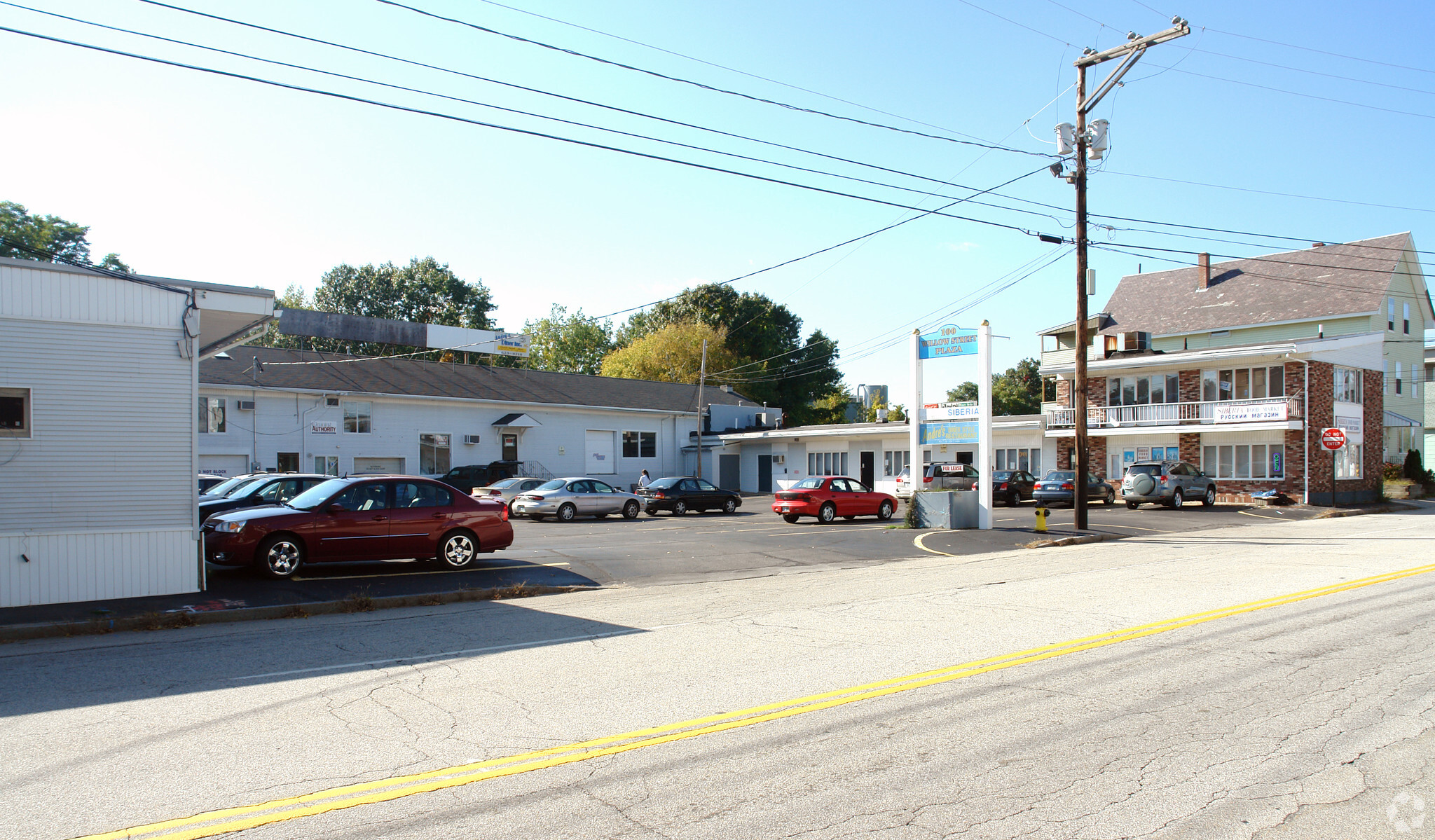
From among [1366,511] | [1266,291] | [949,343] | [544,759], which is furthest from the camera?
[1266,291]

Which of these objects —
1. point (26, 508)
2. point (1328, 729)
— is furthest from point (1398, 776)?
point (26, 508)

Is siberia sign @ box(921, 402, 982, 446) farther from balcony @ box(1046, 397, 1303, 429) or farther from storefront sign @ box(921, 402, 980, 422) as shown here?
balcony @ box(1046, 397, 1303, 429)

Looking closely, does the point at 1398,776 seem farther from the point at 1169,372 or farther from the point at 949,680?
the point at 1169,372

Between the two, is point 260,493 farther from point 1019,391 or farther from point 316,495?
point 1019,391

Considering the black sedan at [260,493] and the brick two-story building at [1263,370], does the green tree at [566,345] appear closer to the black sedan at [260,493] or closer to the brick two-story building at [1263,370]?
the brick two-story building at [1263,370]

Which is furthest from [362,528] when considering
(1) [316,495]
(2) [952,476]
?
(2) [952,476]

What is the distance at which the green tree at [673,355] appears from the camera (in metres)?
67.4

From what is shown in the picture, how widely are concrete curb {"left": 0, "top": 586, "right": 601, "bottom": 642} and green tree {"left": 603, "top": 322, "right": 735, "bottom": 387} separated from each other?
53.9 metres

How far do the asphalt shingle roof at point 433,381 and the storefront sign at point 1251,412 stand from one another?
987 inches

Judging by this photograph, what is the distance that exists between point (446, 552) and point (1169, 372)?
113 feet

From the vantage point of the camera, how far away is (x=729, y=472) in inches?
1977

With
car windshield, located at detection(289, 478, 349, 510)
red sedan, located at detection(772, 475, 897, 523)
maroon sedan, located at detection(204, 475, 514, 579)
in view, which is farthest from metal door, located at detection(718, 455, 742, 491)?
car windshield, located at detection(289, 478, 349, 510)

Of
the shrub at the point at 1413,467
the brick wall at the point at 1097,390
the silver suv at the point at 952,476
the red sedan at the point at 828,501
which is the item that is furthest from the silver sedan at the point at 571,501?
the shrub at the point at 1413,467

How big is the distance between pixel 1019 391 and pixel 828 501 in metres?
58.9
